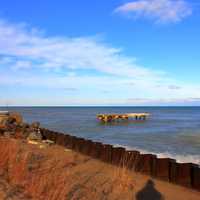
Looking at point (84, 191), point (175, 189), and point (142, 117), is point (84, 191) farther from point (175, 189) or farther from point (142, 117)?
point (142, 117)

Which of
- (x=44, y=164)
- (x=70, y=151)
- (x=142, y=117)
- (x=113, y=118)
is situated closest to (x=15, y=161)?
(x=44, y=164)

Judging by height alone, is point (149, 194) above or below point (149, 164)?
below

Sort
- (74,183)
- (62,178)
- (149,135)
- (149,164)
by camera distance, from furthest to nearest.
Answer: (149,135) → (149,164) → (74,183) → (62,178)

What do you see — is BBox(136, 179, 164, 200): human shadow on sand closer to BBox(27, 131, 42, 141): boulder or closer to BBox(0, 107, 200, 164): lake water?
BBox(0, 107, 200, 164): lake water

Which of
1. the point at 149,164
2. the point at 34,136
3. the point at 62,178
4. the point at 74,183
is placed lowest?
the point at 74,183

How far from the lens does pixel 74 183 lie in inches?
310

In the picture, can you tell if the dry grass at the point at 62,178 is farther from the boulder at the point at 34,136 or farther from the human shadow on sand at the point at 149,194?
the boulder at the point at 34,136

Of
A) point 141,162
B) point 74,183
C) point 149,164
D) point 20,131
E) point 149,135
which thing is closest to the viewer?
point 74,183

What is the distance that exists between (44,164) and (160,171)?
11.9ft

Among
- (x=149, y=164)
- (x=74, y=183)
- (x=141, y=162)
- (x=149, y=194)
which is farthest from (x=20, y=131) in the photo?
(x=149, y=194)

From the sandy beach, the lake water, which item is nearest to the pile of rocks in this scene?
the lake water

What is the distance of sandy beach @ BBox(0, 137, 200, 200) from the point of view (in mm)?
5929

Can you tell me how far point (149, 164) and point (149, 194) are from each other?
77.6 inches

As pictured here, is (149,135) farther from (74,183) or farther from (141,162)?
(74,183)
